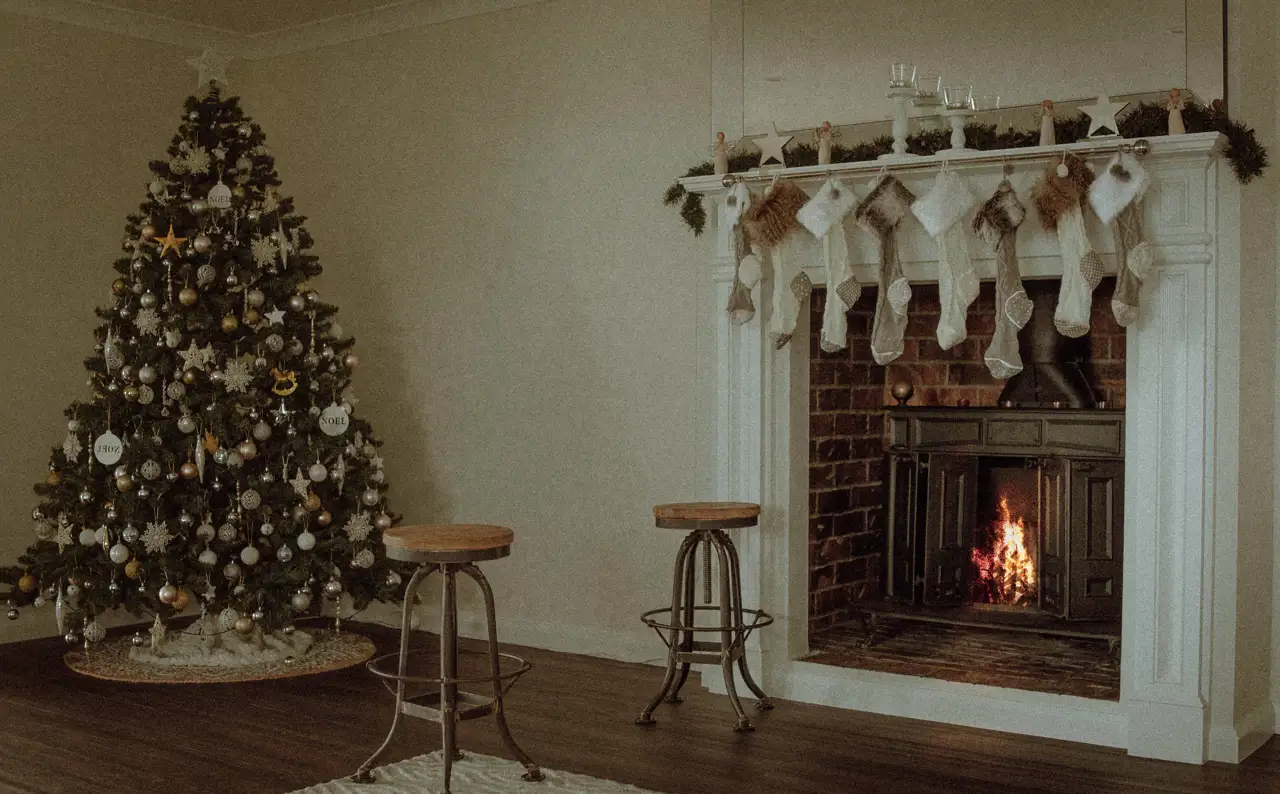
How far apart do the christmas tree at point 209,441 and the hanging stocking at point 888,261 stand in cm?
208

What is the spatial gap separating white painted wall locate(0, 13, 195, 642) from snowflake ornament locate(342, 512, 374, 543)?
1.59 m

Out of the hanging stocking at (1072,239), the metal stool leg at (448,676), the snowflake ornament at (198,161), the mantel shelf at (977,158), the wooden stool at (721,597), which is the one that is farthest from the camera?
the snowflake ornament at (198,161)

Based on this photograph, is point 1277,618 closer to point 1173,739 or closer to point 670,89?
point 1173,739

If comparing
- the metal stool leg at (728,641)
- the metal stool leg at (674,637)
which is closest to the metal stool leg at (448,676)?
the metal stool leg at (674,637)

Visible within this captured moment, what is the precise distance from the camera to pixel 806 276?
459 cm

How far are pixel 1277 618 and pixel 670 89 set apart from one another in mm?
2832

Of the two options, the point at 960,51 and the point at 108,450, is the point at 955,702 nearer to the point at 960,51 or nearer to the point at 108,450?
the point at 960,51

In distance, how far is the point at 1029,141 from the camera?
4168 mm

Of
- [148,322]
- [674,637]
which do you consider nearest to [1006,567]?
[674,637]

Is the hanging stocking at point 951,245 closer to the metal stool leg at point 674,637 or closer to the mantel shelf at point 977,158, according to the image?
the mantel shelf at point 977,158

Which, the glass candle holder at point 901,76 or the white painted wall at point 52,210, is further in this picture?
the white painted wall at point 52,210

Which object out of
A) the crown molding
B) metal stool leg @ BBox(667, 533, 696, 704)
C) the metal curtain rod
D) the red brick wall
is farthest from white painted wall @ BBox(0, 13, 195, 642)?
the red brick wall

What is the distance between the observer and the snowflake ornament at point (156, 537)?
15.9 feet

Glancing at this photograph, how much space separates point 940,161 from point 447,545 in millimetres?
1974
